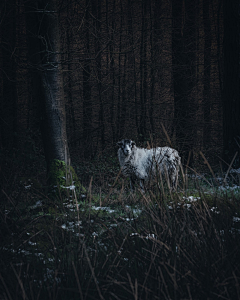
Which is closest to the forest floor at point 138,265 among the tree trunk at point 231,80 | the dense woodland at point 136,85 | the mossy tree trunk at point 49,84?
the mossy tree trunk at point 49,84

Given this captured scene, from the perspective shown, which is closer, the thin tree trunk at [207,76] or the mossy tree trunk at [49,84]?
the mossy tree trunk at [49,84]

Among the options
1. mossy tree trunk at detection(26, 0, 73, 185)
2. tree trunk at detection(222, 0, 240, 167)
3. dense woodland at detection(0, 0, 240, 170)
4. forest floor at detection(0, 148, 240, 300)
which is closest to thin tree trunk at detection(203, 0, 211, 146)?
dense woodland at detection(0, 0, 240, 170)

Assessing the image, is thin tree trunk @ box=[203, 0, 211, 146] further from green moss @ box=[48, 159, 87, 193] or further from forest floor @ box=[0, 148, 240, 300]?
forest floor @ box=[0, 148, 240, 300]

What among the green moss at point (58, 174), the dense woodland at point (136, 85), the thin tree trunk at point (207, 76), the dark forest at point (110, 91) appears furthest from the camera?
the thin tree trunk at point (207, 76)

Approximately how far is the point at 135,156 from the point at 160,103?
4361 mm

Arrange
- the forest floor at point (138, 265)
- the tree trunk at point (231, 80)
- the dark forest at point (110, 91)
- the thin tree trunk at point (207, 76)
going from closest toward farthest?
the forest floor at point (138, 265) < the dark forest at point (110, 91) < the tree trunk at point (231, 80) < the thin tree trunk at point (207, 76)

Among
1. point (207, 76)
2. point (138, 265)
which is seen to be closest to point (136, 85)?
point (207, 76)

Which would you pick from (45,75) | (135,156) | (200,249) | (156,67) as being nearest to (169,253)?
(200,249)

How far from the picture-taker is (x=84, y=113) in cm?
1156

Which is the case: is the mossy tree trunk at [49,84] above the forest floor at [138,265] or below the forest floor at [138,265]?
above

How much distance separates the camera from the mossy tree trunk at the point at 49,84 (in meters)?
5.67

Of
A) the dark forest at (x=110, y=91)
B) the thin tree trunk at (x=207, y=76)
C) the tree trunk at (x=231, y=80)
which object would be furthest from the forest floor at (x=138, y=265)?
the thin tree trunk at (x=207, y=76)

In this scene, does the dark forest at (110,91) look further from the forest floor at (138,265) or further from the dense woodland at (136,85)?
the forest floor at (138,265)

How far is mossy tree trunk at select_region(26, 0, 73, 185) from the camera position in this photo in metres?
5.67
